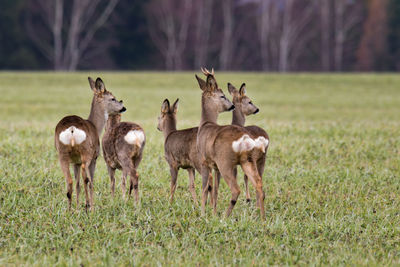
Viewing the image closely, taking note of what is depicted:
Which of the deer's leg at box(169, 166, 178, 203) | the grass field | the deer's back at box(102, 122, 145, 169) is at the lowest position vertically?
the grass field

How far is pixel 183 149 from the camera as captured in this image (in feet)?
22.9

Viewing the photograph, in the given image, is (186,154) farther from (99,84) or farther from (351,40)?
(351,40)

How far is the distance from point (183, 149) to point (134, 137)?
24.5 inches

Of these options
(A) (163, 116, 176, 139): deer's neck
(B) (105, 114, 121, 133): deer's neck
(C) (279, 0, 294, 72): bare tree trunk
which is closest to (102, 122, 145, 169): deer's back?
(B) (105, 114, 121, 133): deer's neck

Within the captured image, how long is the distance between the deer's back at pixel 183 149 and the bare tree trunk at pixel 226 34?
43259 mm

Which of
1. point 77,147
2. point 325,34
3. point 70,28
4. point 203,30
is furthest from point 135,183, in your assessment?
point 325,34

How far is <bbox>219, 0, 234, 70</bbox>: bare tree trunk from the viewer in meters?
50.1

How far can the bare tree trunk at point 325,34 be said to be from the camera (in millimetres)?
52266

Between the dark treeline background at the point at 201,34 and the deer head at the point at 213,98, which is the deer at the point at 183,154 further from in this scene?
the dark treeline background at the point at 201,34

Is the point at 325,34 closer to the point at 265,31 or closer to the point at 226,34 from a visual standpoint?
the point at 265,31

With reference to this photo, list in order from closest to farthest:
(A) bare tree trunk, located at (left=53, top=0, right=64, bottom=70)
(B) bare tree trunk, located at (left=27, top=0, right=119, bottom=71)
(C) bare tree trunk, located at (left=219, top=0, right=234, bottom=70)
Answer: (A) bare tree trunk, located at (left=53, top=0, right=64, bottom=70)
(B) bare tree trunk, located at (left=27, top=0, right=119, bottom=71)
(C) bare tree trunk, located at (left=219, top=0, right=234, bottom=70)

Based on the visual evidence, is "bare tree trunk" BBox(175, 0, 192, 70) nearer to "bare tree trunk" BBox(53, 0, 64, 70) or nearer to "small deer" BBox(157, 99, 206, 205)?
"bare tree trunk" BBox(53, 0, 64, 70)

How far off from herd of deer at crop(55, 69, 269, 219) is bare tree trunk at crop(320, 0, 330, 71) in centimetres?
4696

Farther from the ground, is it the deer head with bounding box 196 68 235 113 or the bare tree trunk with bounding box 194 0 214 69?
the bare tree trunk with bounding box 194 0 214 69
